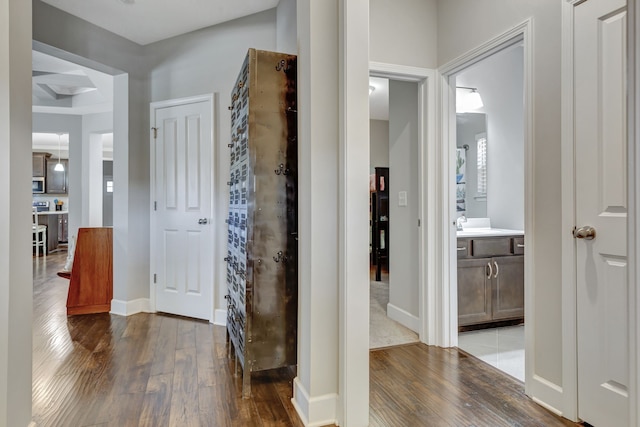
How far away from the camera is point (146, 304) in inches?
140

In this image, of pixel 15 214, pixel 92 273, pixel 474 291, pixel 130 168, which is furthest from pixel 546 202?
pixel 92 273

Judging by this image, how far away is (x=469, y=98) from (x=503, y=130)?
481 mm

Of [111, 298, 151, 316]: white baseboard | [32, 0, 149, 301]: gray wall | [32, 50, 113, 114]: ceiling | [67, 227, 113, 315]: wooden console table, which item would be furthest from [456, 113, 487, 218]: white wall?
[32, 50, 113, 114]: ceiling

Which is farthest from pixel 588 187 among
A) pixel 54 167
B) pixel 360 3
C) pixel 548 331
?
pixel 54 167

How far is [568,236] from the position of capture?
1747 mm

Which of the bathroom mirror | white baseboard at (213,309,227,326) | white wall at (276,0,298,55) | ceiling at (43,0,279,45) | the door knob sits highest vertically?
ceiling at (43,0,279,45)

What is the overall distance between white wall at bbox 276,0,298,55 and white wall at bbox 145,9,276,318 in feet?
0.46

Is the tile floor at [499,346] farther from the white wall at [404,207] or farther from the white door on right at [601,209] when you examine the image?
the white door on right at [601,209]

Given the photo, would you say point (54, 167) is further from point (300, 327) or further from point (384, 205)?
point (300, 327)

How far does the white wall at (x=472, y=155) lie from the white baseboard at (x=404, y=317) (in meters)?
1.31

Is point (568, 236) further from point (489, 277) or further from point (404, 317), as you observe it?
point (404, 317)

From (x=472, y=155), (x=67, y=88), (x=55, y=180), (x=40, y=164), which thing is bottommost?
(x=472, y=155)

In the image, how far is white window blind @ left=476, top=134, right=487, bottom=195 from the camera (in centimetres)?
366

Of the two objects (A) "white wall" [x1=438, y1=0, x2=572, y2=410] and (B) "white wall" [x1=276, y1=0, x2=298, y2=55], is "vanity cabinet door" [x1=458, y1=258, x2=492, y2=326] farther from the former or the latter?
(B) "white wall" [x1=276, y1=0, x2=298, y2=55]
